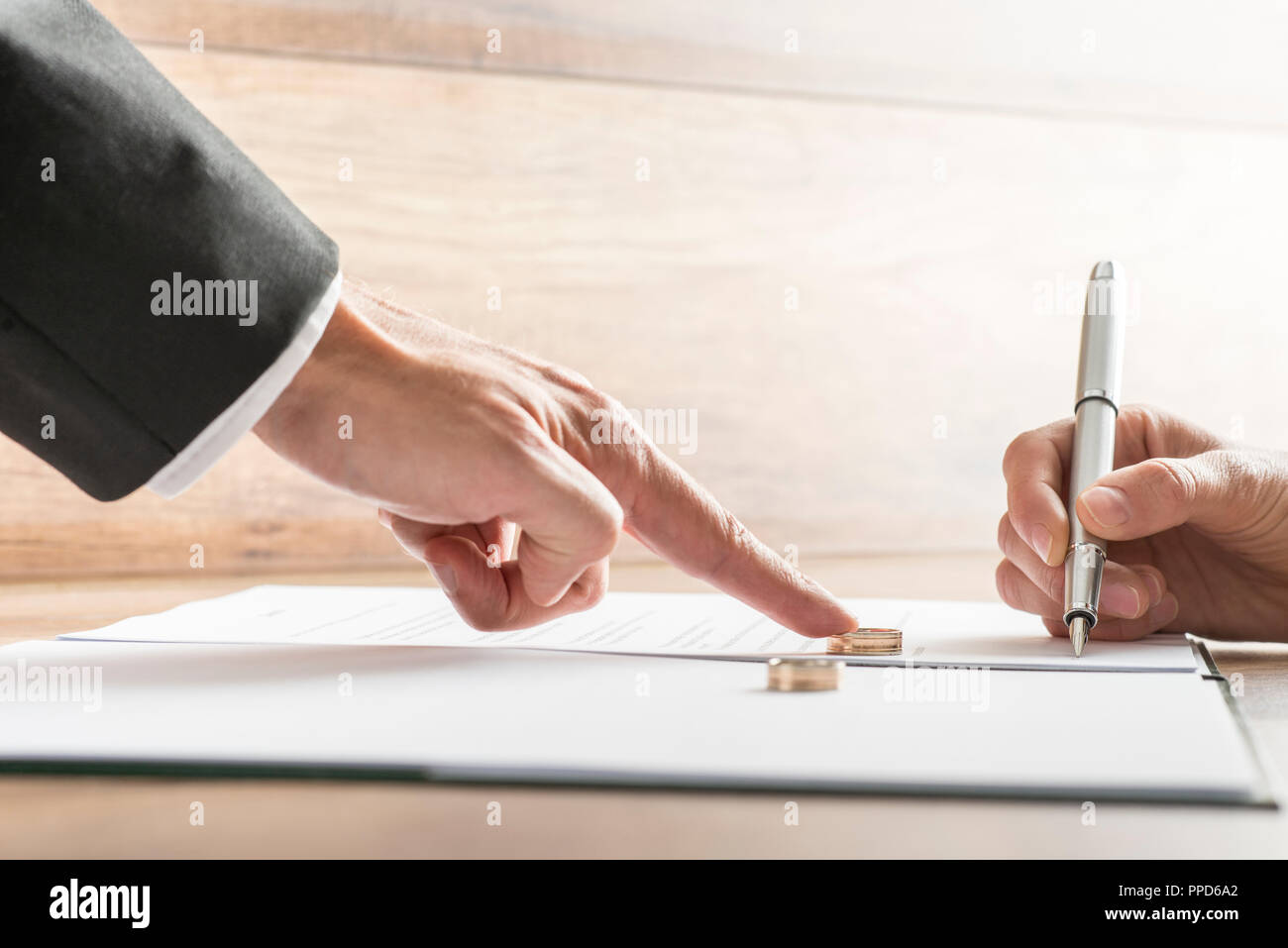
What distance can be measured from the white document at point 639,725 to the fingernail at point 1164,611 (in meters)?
0.18

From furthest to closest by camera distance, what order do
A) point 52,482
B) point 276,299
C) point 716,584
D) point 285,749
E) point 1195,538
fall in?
1. point 52,482
2. point 1195,538
3. point 716,584
4. point 276,299
5. point 285,749

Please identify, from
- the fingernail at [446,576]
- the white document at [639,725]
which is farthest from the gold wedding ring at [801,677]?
the fingernail at [446,576]

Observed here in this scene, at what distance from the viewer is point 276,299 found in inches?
21.8

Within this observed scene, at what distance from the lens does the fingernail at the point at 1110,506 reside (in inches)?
26.5

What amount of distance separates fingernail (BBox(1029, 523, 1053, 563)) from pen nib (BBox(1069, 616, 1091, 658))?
0.19 feet

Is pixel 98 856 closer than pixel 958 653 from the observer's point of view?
Yes

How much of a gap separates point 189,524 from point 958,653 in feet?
3.12

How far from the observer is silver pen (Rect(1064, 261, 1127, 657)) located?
0.67 metres

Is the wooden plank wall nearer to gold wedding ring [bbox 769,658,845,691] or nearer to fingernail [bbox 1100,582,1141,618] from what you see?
fingernail [bbox 1100,582,1141,618]

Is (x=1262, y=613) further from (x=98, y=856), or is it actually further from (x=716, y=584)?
(x=98, y=856)

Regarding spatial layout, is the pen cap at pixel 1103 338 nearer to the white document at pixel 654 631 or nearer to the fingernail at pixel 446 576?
the white document at pixel 654 631

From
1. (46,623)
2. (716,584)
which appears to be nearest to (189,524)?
(46,623)

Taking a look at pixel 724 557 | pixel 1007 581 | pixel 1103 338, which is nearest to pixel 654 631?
pixel 724 557
